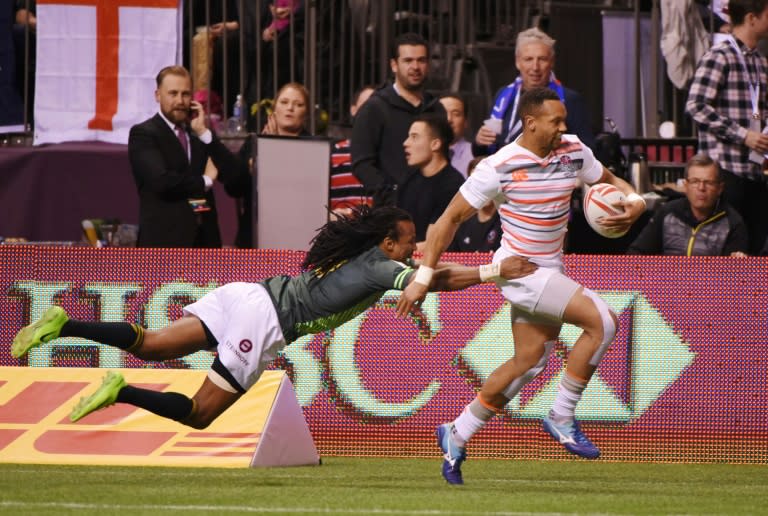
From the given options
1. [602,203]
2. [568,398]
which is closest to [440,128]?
[602,203]

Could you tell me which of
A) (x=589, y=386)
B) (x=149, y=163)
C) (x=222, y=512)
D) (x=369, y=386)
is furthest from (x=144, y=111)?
(x=222, y=512)

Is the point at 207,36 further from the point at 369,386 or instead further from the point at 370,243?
the point at 370,243

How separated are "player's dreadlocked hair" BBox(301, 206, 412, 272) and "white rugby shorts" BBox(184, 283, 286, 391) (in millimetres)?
401

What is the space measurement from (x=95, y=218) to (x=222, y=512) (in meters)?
7.26

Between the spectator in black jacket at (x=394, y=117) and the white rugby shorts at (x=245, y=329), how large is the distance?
334 cm

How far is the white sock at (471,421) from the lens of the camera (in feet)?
29.4

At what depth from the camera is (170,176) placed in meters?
11.8

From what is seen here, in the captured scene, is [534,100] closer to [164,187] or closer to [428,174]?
[428,174]

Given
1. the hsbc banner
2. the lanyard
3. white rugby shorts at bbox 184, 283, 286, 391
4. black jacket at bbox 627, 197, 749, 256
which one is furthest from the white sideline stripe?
the lanyard

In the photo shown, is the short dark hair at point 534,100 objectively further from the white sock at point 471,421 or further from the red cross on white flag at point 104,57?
the red cross on white flag at point 104,57

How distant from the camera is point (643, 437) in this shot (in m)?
10.8

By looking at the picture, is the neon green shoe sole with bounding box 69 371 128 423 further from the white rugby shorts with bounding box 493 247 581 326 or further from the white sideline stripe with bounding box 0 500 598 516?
the white rugby shorts with bounding box 493 247 581 326

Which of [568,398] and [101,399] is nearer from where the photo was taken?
[101,399]

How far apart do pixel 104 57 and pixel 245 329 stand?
5693mm
